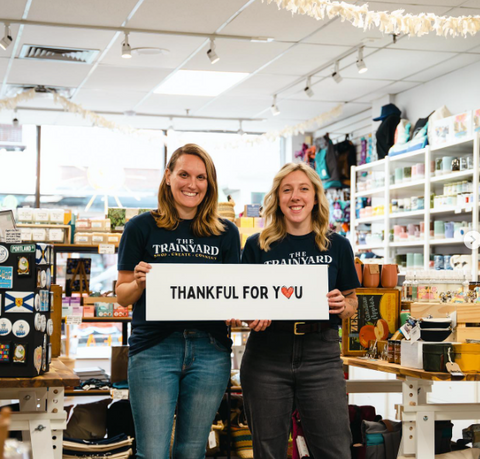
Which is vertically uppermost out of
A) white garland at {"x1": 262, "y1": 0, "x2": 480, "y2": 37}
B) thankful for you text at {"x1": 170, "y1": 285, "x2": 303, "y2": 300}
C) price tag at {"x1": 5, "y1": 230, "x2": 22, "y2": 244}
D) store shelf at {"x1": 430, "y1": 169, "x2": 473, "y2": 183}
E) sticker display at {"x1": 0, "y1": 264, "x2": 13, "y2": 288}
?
white garland at {"x1": 262, "y1": 0, "x2": 480, "y2": 37}

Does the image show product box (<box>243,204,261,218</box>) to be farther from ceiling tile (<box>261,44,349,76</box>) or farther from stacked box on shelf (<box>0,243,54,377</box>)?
stacked box on shelf (<box>0,243,54,377</box>)

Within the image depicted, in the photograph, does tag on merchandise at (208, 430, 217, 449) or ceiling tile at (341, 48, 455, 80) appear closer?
tag on merchandise at (208, 430, 217, 449)

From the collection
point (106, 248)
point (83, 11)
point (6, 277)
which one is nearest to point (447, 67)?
point (83, 11)

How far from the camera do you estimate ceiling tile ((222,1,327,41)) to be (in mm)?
5480

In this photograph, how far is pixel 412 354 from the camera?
289cm

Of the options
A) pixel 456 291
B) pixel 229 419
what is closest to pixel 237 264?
pixel 456 291

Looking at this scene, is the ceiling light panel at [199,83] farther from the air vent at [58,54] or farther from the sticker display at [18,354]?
the sticker display at [18,354]

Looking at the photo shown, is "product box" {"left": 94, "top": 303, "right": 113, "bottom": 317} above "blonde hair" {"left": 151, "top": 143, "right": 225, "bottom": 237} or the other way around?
the other way around

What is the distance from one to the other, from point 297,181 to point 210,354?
74 centimetres

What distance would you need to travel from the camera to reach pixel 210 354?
7.51 feet

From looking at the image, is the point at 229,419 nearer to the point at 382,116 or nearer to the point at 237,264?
the point at 237,264

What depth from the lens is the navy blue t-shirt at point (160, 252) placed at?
231 centimetres

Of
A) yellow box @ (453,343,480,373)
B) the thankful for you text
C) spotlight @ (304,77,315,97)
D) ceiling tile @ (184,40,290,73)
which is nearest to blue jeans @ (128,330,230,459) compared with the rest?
the thankful for you text

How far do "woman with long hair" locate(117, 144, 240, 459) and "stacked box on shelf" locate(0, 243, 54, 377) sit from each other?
1.13 ft
